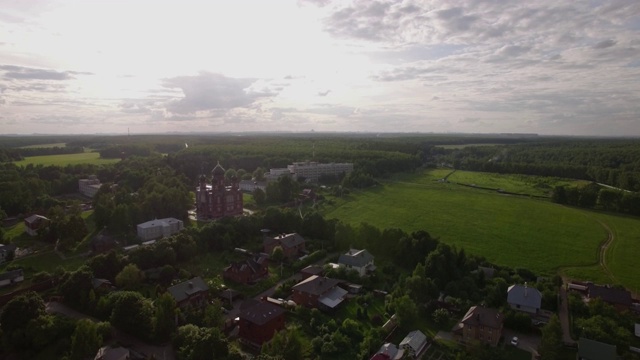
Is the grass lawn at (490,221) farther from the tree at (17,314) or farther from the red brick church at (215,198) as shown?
the tree at (17,314)

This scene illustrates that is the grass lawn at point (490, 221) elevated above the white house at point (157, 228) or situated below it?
below

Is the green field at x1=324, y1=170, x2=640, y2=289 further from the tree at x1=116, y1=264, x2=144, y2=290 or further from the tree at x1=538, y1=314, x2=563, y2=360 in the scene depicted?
the tree at x1=116, y1=264, x2=144, y2=290

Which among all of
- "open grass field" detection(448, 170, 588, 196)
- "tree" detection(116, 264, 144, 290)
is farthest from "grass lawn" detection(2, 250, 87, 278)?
"open grass field" detection(448, 170, 588, 196)

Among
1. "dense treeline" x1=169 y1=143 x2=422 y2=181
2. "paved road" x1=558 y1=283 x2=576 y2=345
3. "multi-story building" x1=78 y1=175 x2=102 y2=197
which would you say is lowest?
"paved road" x1=558 y1=283 x2=576 y2=345

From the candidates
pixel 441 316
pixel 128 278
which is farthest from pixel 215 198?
pixel 441 316

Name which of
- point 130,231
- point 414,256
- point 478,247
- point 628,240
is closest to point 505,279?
point 414,256

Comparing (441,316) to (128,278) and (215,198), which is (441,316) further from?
(215,198)

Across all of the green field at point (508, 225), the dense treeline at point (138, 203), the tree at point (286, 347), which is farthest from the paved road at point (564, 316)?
the dense treeline at point (138, 203)
